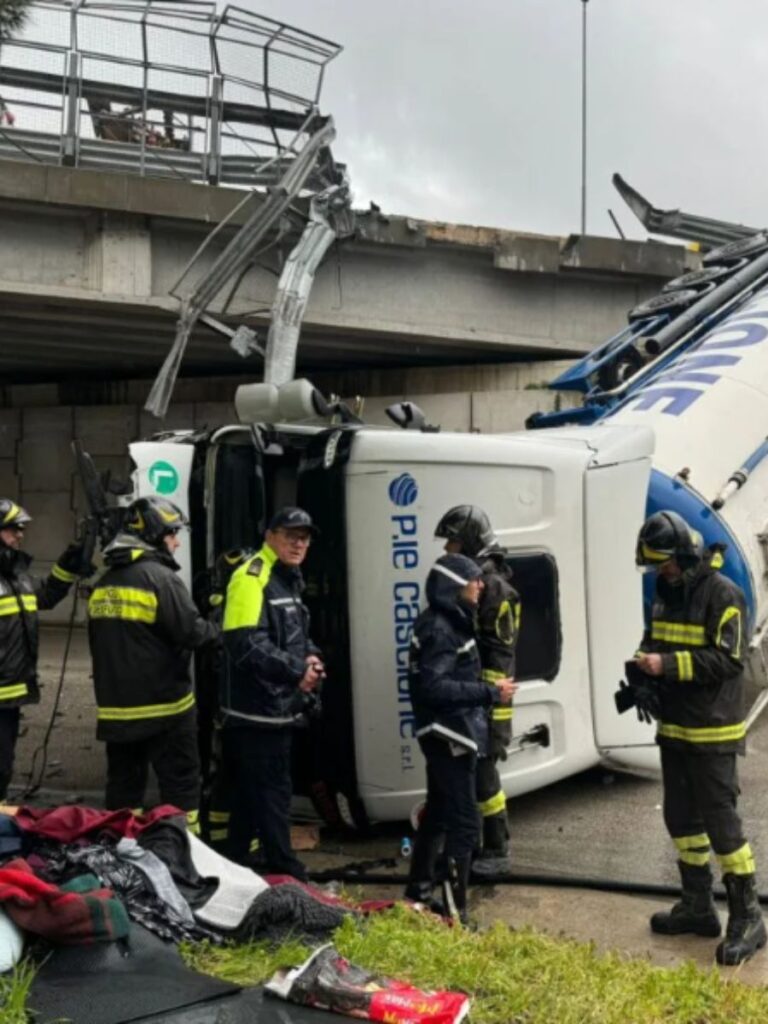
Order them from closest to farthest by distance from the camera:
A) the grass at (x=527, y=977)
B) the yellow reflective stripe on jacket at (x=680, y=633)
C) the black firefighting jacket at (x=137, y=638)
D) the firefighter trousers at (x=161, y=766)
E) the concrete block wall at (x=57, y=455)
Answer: the grass at (x=527, y=977), the yellow reflective stripe on jacket at (x=680, y=633), the black firefighting jacket at (x=137, y=638), the firefighter trousers at (x=161, y=766), the concrete block wall at (x=57, y=455)

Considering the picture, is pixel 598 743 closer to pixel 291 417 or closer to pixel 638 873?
pixel 638 873

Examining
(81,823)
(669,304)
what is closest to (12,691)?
(81,823)

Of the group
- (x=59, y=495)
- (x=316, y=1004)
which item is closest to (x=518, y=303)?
(x=59, y=495)

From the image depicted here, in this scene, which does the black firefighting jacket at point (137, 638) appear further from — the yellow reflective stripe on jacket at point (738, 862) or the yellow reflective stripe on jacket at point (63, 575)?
the yellow reflective stripe on jacket at point (738, 862)

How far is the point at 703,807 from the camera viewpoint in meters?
4.16

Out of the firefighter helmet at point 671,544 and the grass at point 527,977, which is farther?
the firefighter helmet at point 671,544

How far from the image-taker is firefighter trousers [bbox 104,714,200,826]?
488 centimetres

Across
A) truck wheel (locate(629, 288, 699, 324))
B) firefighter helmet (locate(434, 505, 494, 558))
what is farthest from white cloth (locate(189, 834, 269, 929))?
truck wheel (locate(629, 288, 699, 324))

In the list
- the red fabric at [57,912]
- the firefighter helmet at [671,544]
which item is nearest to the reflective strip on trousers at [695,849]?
the firefighter helmet at [671,544]

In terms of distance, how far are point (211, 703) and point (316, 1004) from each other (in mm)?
2792

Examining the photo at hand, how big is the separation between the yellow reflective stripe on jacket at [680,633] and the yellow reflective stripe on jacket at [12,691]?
116 inches

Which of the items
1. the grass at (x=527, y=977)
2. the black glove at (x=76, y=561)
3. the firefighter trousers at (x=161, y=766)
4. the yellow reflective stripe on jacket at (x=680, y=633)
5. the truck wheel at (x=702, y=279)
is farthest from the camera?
the truck wheel at (x=702, y=279)

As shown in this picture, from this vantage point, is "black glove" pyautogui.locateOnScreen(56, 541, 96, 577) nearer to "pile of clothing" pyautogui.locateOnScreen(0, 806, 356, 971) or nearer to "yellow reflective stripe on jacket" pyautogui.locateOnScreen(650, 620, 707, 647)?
"pile of clothing" pyautogui.locateOnScreen(0, 806, 356, 971)

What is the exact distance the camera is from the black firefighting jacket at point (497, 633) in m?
4.84
